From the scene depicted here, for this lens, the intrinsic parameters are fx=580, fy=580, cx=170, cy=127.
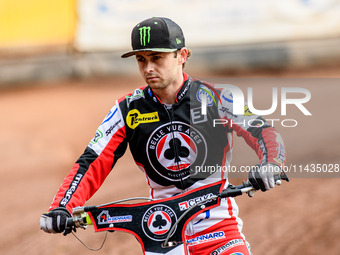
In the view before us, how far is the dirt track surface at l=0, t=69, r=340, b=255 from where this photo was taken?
7.13m

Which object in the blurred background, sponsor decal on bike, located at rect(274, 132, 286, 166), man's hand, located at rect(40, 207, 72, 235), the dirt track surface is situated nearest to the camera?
man's hand, located at rect(40, 207, 72, 235)

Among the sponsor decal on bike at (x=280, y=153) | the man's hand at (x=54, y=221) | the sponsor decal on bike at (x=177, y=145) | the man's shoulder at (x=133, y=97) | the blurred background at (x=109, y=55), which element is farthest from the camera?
the blurred background at (x=109, y=55)

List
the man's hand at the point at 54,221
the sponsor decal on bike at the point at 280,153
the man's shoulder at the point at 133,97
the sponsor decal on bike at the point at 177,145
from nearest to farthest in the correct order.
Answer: the man's hand at the point at 54,221
the sponsor decal on bike at the point at 280,153
the sponsor decal on bike at the point at 177,145
the man's shoulder at the point at 133,97

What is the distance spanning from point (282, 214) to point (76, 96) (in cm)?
652

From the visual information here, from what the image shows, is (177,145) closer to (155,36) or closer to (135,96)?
(135,96)

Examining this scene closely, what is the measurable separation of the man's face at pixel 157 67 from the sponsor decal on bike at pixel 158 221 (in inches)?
34.4

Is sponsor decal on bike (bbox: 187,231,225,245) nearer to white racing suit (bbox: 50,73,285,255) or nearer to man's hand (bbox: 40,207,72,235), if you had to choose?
white racing suit (bbox: 50,73,285,255)

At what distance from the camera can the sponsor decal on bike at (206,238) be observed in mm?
3908

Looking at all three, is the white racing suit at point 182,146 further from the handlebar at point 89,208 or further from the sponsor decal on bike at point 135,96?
the handlebar at point 89,208

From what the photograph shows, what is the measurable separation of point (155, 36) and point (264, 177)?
3.99 feet

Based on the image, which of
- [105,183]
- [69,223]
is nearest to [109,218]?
[69,223]

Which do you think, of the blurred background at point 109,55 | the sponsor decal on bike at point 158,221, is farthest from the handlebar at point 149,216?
the blurred background at point 109,55

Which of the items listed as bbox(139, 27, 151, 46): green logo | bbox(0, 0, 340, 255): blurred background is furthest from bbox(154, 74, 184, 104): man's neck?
bbox(0, 0, 340, 255): blurred background

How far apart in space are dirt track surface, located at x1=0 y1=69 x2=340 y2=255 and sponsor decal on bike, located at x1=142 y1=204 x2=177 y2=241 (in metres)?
3.45
